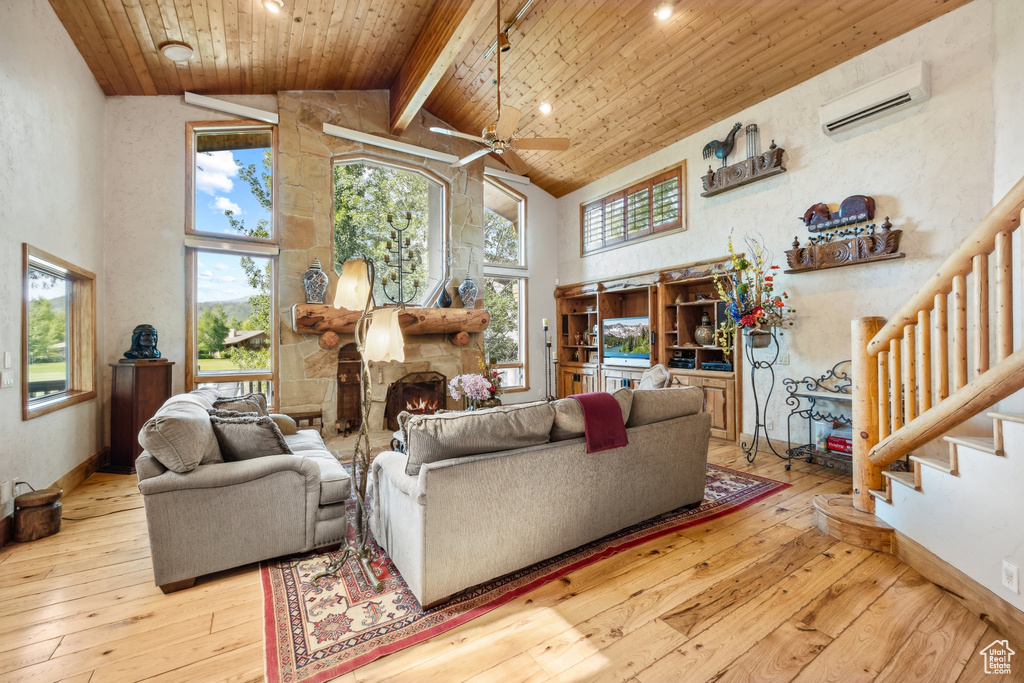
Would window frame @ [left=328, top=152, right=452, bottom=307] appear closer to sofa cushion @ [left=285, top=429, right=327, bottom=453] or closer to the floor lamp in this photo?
sofa cushion @ [left=285, top=429, right=327, bottom=453]

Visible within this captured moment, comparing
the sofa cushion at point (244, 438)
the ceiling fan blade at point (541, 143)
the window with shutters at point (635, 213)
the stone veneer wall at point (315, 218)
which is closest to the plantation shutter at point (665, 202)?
the window with shutters at point (635, 213)

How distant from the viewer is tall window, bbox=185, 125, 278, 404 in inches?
189

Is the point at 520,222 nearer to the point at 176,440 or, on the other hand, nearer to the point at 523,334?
the point at 523,334

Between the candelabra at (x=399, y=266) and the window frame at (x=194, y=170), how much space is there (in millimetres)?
1334

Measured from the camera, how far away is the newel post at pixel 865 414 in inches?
103

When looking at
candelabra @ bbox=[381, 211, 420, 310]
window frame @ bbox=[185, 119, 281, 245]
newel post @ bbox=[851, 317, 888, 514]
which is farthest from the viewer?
candelabra @ bbox=[381, 211, 420, 310]

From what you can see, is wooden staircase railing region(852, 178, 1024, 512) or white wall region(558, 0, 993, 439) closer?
wooden staircase railing region(852, 178, 1024, 512)

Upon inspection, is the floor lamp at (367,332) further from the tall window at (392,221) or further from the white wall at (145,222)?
the white wall at (145,222)

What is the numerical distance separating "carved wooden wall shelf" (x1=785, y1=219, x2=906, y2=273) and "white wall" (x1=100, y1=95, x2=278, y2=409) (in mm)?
6282

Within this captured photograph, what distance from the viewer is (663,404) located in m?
2.81

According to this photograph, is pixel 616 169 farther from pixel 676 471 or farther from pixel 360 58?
pixel 676 471

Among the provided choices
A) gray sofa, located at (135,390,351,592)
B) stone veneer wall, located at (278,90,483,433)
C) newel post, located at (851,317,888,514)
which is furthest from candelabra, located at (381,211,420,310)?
newel post, located at (851,317,888,514)

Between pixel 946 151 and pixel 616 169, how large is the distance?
365cm

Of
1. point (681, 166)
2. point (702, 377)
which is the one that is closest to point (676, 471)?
point (702, 377)
